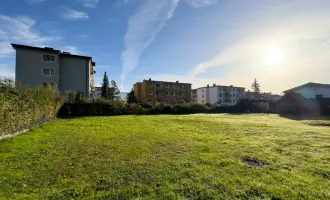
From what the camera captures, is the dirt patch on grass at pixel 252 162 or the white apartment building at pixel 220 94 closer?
the dirt patch on grass at pixel 252 162

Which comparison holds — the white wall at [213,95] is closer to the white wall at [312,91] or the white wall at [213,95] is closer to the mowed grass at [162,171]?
the white wall at [312,91]

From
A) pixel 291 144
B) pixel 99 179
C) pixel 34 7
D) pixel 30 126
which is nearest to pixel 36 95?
pixel 30 126

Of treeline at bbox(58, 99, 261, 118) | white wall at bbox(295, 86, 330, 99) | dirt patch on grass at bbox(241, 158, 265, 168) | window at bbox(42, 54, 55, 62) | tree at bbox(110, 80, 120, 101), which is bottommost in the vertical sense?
dirt patch on grass at bbox(241, 158, 265, 168)

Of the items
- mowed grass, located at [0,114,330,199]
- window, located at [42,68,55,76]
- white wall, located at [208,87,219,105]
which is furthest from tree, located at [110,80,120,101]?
mowed grass, located at [0,114,330,199]

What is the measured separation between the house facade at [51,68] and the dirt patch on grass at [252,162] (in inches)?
1273

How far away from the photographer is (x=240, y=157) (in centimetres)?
633

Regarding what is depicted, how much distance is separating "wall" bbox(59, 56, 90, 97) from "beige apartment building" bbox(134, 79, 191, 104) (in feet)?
93.7

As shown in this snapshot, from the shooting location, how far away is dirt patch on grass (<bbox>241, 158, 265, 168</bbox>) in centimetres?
559

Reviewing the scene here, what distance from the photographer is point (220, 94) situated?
7675cm

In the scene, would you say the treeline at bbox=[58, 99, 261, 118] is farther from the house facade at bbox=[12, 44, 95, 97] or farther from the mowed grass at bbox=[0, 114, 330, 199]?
the mowed grass at bbox=[0, 114, 330, 199]

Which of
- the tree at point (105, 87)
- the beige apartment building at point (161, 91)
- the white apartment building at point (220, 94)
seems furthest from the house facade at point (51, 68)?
the white apartment building at point (220, 94)

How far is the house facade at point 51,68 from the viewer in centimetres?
2961

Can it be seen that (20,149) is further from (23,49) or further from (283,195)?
(23,49)

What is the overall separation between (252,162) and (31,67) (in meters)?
35.6
